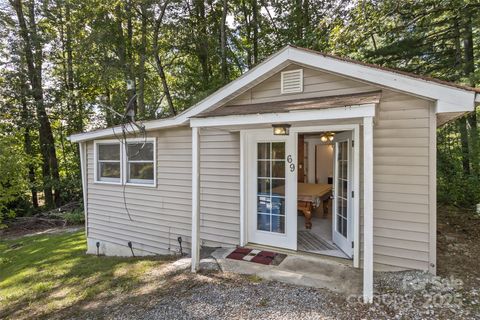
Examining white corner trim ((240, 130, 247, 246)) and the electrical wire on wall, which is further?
the electrical wire on wall

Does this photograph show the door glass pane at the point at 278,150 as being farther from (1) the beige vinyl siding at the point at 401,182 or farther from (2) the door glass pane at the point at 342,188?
(1) the beige vinyl siding at the point at 401,182

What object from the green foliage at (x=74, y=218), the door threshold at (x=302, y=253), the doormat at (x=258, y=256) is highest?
the door threshold at (x=302, y=253)

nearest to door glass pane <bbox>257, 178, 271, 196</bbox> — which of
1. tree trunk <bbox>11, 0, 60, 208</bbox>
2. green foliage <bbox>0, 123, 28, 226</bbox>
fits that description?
green foliage <bbox>0, 123, 28, 226</bbox>

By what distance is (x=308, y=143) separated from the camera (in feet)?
35.3

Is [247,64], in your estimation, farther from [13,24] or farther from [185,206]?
[13,24]

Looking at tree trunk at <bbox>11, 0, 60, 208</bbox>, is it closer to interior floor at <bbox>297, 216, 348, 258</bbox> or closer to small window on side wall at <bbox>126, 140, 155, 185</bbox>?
small window on side wall at <bbox>126, 140, 155, 185</bbox>

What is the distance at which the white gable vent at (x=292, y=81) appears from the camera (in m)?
4.55

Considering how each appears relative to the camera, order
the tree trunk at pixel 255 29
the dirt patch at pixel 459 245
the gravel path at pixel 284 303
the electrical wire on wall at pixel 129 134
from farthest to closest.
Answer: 1. the tree trunk at pixel 255 29
2. the electrical wire on wall at pixel 129 134
3. the dirt patch at pixel 459 245
4. the gravel path at pixel 284 303

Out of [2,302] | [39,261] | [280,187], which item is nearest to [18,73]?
[39,261]

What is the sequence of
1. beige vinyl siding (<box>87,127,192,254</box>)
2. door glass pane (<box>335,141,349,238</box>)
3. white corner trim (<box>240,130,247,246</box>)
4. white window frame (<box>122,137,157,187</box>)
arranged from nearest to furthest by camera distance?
door glass pane (<box>335,141,349,238</box>)
white corner trim (<box>240,130,247,246</box>)
beige vinyl siding (<box>87,127,192,254</box>)
white window frame (<box>122,137,157,187</box>)

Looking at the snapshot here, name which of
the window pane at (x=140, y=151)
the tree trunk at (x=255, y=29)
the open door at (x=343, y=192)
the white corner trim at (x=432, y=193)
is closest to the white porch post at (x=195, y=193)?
the window pane at (x=140, y=151)

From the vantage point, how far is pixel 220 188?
5.36m

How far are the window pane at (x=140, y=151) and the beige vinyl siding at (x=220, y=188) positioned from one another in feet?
4.62

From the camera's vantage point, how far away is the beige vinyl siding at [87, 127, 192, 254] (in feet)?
18.8
